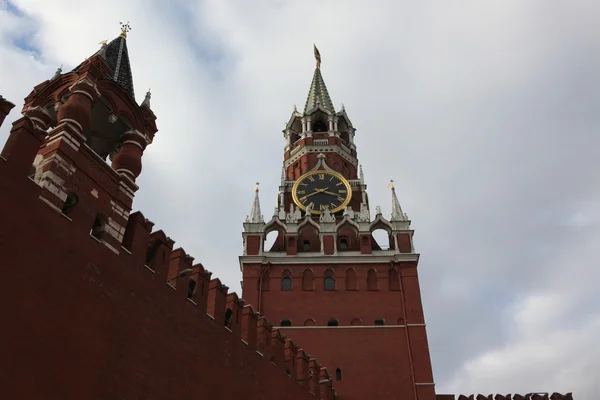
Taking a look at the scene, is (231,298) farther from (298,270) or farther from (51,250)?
(298,270)

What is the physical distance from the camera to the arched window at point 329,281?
98.3ft

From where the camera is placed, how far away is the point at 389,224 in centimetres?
3238

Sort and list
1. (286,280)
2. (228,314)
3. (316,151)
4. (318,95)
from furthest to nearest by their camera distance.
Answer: (318,95)
(316,151)
(286,280)
(228,314)

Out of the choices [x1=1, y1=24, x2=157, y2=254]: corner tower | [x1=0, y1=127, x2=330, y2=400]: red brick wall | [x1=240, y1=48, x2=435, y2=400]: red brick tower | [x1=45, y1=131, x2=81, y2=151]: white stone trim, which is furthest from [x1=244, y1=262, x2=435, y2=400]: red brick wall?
[x1=45, y1=131, x2=81, y2=151]: white stone trim

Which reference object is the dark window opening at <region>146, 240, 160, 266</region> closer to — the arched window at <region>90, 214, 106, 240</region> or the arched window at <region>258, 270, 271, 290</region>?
the arched window at <region>90, 214, 106, 240</region>

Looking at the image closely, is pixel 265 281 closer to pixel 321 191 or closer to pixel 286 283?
pixel 286 283

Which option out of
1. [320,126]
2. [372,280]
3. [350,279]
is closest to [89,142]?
[350,279]

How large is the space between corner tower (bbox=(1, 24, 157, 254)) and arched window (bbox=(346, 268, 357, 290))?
1690 cm

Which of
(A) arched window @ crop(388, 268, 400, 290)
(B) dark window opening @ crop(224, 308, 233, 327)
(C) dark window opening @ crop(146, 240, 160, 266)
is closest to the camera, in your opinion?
(C) dark window opening @ crop(146, 240, 160, 266)

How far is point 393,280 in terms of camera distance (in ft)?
98.9

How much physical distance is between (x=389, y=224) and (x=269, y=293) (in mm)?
Answer: 7877

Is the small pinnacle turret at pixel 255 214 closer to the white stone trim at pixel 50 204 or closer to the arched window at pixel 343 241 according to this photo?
the arched window at pixel 343 241

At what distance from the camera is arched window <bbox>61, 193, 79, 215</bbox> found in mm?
11492

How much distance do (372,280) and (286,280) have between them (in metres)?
4.50
